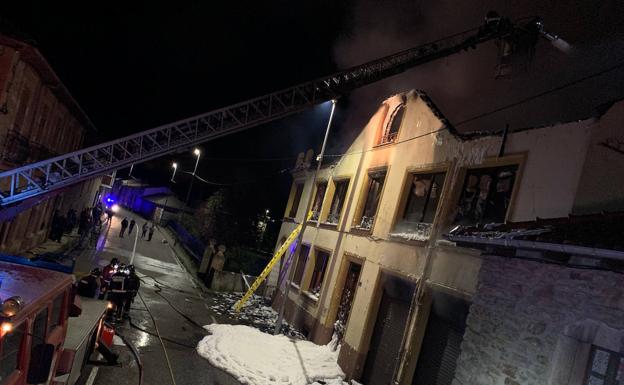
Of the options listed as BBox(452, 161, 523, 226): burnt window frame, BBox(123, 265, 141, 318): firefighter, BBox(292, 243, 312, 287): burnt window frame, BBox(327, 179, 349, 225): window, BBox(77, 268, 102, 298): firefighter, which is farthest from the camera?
BBox(292, 243, 312, 287): burnt window frame

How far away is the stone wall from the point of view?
550 centimetres

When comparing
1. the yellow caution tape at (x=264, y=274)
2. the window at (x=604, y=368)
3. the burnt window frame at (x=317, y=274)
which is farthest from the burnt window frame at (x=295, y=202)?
the window at (x=604, y=368)

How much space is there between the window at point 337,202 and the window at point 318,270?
1586mm

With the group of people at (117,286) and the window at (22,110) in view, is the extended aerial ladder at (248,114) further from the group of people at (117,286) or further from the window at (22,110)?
the group of people at (117,286)

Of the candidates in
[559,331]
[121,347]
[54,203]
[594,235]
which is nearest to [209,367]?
[121,347]

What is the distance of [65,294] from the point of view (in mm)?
5398

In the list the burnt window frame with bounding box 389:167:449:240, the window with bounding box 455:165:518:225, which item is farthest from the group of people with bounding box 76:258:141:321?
the window with bounding box 455:165:518:225

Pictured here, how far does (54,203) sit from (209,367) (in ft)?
63.5

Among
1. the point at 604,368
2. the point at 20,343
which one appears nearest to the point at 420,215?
the point at 604,368

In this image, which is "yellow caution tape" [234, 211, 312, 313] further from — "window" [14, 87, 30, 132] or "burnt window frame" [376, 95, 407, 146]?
"window" [14, 87, 30, 132]

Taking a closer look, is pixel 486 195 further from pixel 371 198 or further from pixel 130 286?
pixel 130 286

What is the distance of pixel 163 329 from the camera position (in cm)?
1317

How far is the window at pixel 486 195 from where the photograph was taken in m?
9.75

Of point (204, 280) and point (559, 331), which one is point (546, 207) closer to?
point (559, 331)
